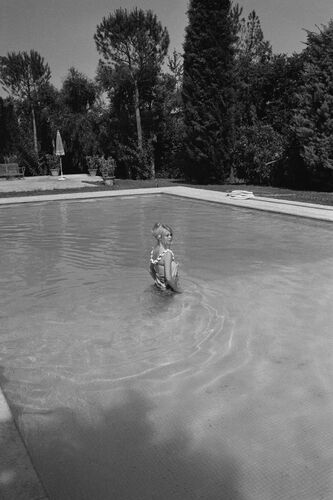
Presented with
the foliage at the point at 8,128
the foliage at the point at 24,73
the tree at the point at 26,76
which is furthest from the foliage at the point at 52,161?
the foliage at the point at 24,73

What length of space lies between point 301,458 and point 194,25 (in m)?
21.6

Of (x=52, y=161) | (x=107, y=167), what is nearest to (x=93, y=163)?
(x=52, y=161)

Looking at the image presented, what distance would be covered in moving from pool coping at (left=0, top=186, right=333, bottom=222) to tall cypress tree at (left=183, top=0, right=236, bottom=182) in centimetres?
356

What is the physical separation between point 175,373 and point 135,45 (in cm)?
2538

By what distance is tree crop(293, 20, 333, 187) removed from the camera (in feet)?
57.4

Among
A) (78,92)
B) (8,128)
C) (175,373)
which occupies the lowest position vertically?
(175,373)

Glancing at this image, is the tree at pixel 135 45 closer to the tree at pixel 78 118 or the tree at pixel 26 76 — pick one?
→ the tree at pixel 78 118

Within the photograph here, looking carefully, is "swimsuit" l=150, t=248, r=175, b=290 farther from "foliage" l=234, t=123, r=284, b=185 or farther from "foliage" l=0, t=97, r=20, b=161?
"foliage" l=0, t=97, r=20, b=161

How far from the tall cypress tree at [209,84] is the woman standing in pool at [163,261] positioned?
636 inches

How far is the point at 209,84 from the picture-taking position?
22.2m

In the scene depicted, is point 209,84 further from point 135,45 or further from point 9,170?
point 9,170

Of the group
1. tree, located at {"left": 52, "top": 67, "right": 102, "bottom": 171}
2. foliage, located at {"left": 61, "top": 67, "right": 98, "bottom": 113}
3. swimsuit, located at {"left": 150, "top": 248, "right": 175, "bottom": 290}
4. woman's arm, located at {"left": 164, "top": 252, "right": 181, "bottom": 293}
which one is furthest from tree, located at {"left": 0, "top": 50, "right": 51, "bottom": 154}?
woman's arm, located at {"left": 164, "top": 252, "right": 181, "bottom": 293}

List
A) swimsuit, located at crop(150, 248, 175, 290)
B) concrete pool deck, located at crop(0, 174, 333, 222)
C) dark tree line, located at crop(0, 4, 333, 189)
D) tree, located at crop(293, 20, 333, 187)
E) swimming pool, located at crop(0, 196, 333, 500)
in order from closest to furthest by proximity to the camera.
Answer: swimming pool, located at crop(0, 196, 333, 500) → swimsuit, located at crop(150, 248, 175, 290) → concrete pool deck, located at crop(0, 174, 333, 222) → tree, located at crop(293, 20, 333, 187) → dark tree line, located at crop(0, 4, 333, 189)

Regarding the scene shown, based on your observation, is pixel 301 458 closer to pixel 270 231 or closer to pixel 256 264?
pixel 256 264
